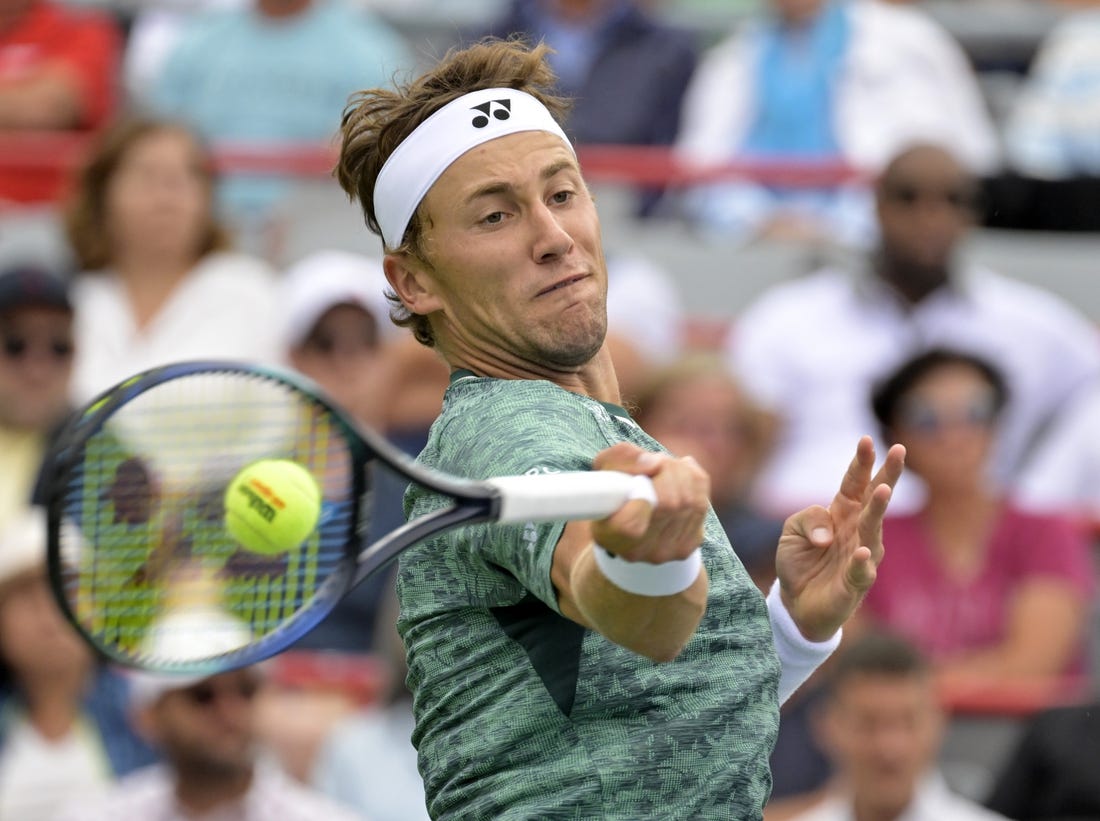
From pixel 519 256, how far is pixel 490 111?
0.26 meters

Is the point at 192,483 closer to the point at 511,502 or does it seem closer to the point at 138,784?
the point at 511,502

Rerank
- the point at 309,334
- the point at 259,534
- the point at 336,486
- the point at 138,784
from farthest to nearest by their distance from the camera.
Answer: the point at 309,334
the point at 138,784
the point at 336,486
the point at 259,534

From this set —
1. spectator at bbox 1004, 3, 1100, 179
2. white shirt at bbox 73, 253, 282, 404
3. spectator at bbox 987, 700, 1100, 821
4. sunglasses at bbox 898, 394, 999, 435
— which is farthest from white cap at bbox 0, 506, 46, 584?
spectator at bbox 1004, 3, 1100, 179

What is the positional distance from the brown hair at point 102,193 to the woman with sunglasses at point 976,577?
105 inches

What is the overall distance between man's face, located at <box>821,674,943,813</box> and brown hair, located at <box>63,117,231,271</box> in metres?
3.11

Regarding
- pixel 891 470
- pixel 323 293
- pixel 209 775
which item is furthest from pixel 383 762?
pixel 891 470

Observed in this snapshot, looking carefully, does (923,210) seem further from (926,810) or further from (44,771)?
(44,771)

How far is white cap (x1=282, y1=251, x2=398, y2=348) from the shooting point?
7.00 meters

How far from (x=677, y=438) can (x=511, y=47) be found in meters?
3.13

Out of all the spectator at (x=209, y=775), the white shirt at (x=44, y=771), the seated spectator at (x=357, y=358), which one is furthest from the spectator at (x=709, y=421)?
the white shirt at (x=44, y=771)

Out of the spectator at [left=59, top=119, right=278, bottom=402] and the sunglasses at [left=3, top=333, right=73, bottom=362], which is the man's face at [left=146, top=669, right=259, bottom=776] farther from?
the spectator at [left=59, top=119, right=278, bottom=402]

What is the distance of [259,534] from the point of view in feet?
9.47

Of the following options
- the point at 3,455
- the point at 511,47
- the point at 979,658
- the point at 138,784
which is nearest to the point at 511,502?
the point at 511,47

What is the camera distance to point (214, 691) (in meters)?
5.50
